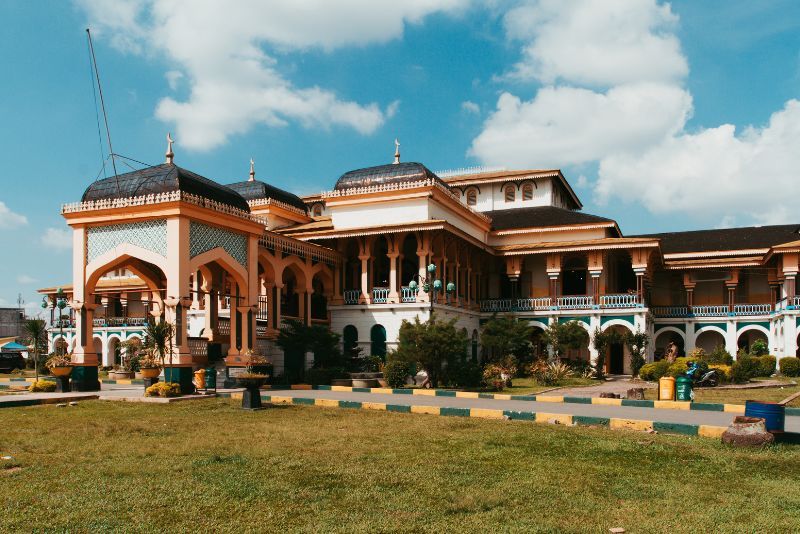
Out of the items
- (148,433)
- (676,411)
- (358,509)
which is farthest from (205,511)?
(676,411)

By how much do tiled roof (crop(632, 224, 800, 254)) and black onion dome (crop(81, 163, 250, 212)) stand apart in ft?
79.9

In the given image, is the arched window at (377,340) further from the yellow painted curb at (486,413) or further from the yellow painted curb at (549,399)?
the yellow painted curb at (486,413)

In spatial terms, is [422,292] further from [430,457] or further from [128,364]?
[430,457]

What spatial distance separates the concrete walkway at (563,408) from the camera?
42.1 feet

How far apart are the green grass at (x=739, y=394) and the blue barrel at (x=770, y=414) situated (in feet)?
21.3

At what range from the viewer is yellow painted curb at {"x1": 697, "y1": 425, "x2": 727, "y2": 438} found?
35.3 feet

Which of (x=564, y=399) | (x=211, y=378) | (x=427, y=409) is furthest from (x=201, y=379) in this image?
(x=564, y=399)

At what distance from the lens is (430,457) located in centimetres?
890

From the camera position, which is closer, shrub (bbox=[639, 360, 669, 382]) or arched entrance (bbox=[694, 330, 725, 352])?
shrub (bbox=[639, 360, 669, 382])

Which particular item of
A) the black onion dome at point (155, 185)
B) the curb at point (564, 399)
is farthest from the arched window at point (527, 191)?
the black onion dome at point (155, 185)

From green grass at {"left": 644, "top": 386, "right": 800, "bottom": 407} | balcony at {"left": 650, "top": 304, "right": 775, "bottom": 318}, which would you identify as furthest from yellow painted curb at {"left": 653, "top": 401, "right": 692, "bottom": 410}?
balcony at {"left": 650, "top": 304, "right": 775, "bottom": 318}

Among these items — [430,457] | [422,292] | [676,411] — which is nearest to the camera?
[430,457]

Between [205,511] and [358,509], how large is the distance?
1348mm

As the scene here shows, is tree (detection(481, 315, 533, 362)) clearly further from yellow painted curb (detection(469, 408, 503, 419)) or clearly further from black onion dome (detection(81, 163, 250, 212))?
yellow painted curb (detection(469, 408, 503, 419))
